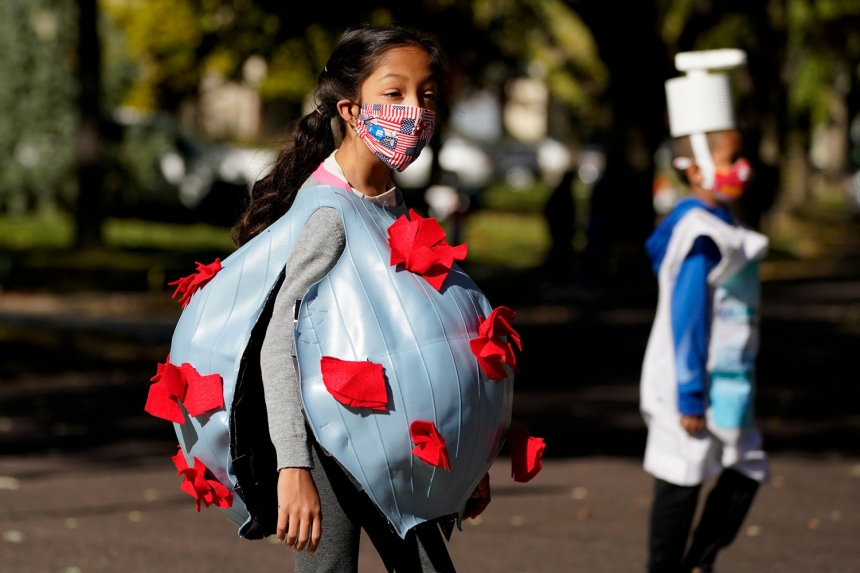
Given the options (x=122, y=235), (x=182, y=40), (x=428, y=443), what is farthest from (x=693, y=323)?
(x=182, y=40)

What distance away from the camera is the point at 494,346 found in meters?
3.15

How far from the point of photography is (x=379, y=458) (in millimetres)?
3074

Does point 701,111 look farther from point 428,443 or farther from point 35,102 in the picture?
point 35,102

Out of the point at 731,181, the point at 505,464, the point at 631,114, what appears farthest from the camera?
the point at 631,114

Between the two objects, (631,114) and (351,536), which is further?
(631,114)

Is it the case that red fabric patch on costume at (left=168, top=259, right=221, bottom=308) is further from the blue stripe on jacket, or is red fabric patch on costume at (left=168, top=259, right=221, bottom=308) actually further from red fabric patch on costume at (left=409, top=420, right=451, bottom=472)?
the blue stripe on jacket

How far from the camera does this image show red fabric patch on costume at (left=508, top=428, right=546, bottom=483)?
3.40 meters

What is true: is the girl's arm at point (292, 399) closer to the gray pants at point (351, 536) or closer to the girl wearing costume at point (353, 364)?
the girl wearing costume at point (353, 364)

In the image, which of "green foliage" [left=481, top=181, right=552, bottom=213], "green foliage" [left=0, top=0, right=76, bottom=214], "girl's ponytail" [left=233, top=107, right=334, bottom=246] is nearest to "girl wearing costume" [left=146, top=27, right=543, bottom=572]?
"girl's ponytail" [left=233, top=107, right=334, bottom=246]

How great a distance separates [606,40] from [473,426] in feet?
→ 68.4

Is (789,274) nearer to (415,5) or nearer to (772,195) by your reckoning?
(772,195)

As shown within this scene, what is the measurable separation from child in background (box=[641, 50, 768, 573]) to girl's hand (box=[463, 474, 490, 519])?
1.63 meters

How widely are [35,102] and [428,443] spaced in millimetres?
25212

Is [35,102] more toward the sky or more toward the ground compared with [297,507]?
more toward the ground
